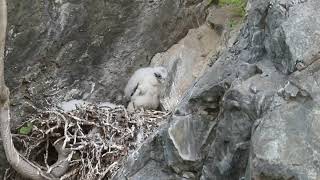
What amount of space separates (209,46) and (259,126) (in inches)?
159

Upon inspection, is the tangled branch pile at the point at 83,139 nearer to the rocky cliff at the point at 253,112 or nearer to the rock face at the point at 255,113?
the rocky cliff at the point at 253,112

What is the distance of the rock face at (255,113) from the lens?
2.56 metres

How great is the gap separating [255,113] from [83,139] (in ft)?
9.98

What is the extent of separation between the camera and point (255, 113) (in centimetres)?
282

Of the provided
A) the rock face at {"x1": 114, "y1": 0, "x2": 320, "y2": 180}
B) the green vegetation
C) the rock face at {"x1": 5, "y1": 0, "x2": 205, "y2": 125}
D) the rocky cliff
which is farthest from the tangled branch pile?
the rock face at {"x1": 114, "y1": 0, "x2": 320, "y2": 180}

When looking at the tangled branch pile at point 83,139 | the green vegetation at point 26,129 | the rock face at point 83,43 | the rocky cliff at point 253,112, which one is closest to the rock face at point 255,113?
the rocky cliff at point 253,112

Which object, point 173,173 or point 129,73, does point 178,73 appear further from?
point 173,173

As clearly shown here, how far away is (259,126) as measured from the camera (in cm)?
268

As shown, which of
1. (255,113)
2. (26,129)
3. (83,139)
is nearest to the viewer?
(255,113)

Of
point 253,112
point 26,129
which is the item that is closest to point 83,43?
point 26,129

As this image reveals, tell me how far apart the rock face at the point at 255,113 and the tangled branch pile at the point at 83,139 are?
189cm

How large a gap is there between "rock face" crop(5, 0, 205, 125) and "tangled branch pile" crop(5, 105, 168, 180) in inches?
13.4

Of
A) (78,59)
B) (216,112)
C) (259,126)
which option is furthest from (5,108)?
A: (259,126)

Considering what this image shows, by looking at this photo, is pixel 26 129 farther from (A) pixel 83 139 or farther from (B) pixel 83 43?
(B) pixel 83 43
